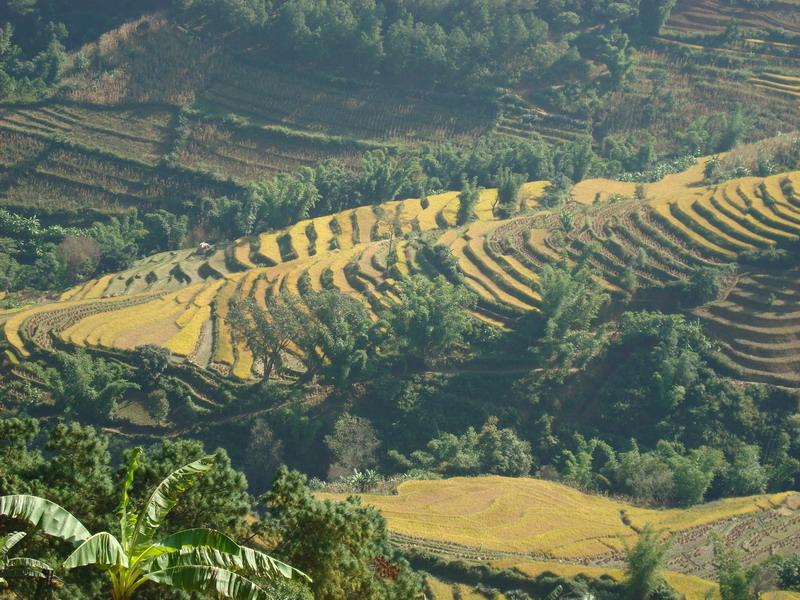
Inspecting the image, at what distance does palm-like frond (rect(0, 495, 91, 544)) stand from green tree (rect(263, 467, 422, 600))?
4.19m

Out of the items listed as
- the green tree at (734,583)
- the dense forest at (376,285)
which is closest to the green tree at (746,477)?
the dense forest at (376,285)

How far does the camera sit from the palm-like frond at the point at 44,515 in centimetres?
1202

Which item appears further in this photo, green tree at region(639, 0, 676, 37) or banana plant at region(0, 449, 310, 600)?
green tree at region(639, 0, 676, 37)

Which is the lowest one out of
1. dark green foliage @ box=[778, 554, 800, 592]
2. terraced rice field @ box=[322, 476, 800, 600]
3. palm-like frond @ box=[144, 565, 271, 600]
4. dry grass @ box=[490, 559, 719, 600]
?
terraced rice field @ box=[322, 476, 800, 600]

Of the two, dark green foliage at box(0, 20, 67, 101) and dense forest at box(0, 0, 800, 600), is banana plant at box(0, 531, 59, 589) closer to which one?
dense forest at box(0, 0, 800, 600)

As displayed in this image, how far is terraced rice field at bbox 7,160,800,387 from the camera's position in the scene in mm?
38031

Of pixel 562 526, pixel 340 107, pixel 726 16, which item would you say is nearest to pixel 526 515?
pixel 562 526

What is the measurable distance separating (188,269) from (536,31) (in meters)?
29.3

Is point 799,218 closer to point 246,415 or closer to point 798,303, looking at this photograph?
point 798,303

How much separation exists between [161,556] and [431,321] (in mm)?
24774

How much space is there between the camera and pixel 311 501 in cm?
1636

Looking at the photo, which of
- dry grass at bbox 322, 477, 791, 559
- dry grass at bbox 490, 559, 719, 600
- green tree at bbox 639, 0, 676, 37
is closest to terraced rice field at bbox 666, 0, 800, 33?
green tree at bbox 639, 0, 676, 37

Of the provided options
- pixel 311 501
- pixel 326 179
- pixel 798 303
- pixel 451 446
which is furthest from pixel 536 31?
pixel 311 501

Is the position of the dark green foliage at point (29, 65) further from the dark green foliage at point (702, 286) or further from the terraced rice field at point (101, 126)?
the dark green foliage at point (702, 286)
